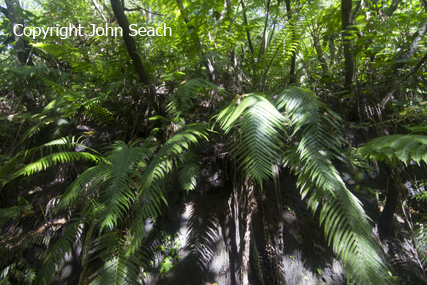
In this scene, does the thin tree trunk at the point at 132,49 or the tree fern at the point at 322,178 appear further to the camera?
the thin tree trunk at the point at 132,49

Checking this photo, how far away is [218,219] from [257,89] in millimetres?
1476

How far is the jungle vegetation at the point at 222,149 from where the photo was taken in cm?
134

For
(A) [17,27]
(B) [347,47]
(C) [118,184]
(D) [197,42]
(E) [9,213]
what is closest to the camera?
(C) [118,184]

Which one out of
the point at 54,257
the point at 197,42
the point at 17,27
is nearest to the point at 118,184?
the point at 54,257

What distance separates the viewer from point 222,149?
233cm

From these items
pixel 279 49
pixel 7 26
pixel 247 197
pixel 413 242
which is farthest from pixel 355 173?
pixel 7 26

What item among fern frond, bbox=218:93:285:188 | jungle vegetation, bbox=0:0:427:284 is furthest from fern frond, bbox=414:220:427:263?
fern frond, bbox=218:93:285:188

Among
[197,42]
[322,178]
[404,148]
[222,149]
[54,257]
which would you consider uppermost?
[197,42]

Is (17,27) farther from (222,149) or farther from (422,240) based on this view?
(422,240)

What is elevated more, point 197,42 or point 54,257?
point 197,42

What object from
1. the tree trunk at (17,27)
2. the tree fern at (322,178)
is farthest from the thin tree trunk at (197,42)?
the tree trunk at (17,27)

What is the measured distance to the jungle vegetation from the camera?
1.34 meters

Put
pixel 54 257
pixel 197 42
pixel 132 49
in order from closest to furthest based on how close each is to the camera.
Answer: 1. pixel 54 257
2. pixel 132 49
3. pixel 197 42

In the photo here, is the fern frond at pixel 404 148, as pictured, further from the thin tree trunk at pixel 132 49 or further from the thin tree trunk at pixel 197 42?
the thin tree trunk at pixel 132 49
